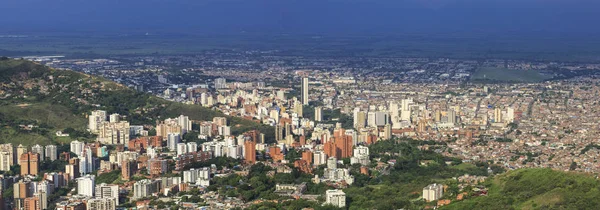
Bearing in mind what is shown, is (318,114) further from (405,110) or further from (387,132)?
(387,132)

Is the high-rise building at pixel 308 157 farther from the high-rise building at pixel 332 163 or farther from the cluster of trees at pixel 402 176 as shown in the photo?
the cluster of trees at pixel 402 176

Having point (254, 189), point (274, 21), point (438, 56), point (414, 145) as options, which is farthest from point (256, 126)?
point (274, 21)

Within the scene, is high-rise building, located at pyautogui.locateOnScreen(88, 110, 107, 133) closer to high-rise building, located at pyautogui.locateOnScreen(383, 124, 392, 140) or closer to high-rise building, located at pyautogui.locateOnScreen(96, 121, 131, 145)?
high-rise building, located at pyautogui.locateOnScreen(96, 121, 131, 145)

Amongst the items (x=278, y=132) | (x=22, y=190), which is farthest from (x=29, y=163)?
(x=278, y=132)

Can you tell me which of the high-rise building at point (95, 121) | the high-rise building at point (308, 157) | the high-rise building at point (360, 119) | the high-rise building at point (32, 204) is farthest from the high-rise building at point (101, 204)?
the high-rise building at point (360, 119)

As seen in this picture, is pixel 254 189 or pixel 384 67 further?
pixel 384 67

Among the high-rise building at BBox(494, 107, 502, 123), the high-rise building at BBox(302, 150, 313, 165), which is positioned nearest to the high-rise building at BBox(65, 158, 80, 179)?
the high-rise building at BBox(302, 150, 313, 165)

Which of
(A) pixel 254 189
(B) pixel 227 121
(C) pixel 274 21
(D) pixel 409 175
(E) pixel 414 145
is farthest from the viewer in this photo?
(C) pixel 274 21

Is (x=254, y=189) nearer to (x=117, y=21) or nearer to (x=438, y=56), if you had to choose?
(x=438, y=56)
